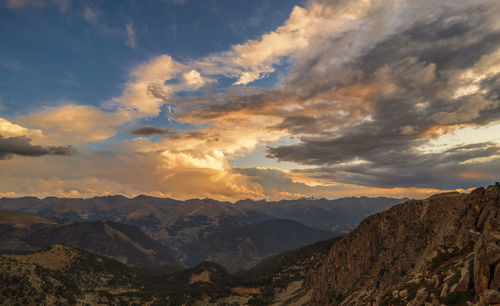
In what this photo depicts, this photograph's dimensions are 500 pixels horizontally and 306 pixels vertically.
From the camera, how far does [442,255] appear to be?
291 ft

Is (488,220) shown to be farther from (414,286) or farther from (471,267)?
(471,267)

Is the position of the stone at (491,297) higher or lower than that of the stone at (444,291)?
higher

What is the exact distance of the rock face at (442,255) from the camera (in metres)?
50.0

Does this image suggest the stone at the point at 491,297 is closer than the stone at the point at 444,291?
Yes

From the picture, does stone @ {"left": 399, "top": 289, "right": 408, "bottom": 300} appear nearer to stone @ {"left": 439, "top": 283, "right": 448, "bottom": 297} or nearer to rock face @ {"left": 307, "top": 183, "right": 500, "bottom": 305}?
rock face @ {"left": 307, "top": 183, "right": 500, "bottom": 305}

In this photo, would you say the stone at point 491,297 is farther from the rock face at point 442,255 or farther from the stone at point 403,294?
the stone at point 403,294

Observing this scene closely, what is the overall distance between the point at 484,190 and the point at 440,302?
72.0 meters

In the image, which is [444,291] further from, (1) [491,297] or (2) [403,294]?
(2) [403,294]

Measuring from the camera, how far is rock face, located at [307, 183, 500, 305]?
164 feet

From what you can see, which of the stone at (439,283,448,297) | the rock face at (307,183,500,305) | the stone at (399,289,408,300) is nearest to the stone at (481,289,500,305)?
the rock face at (307,183,500,305)

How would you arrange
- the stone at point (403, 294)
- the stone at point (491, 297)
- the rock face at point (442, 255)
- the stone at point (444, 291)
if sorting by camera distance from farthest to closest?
the stone at point (403, 294) < the stone at point (444, 291) < the rock face at point (442, 255) < the stone at point (491, 297)

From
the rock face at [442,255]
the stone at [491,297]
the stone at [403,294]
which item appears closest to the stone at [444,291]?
the rock face at [442,255]

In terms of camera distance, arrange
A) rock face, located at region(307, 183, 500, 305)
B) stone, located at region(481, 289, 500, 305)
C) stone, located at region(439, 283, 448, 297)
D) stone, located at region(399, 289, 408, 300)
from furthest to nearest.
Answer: stone, located at region(399, 289, 408, 300) < stone, located at region(439, 283, 448, 297) < rock face, located at region(307, 183, 500, 305) < stone, located at region(481, 289, 500, 305)

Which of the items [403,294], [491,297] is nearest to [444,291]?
[491,297]
